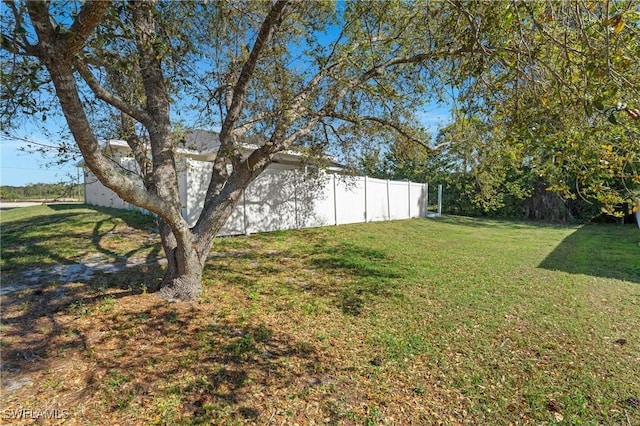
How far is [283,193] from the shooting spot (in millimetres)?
10055

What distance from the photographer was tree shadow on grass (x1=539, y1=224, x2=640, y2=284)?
22.2 feet

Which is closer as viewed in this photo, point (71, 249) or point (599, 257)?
point (71, 249)

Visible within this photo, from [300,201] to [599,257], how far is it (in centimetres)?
824

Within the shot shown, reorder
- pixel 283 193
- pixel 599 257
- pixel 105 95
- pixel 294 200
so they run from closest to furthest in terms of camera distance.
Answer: pixel 105 95, pixel 599 257, pixel 283 193, pixel 294 200

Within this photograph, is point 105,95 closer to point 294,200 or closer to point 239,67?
point 239,67

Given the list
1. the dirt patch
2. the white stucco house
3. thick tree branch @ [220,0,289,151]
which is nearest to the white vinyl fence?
the white stucco house

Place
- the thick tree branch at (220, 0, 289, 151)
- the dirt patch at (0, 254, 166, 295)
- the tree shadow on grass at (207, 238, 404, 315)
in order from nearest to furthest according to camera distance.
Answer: the thick tree branch at (220, 0, 289, 151), the dirt patch at (0, 254, 166, 295), the tree shadow on grass at (207, 238, 404, 315)

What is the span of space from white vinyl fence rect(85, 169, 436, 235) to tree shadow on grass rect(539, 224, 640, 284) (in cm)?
627

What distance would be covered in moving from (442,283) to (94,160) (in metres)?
5.15

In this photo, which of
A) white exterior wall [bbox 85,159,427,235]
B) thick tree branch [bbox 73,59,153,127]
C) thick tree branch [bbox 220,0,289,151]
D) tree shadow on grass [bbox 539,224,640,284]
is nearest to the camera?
thick tree branch [bbox 73,59,153,127]

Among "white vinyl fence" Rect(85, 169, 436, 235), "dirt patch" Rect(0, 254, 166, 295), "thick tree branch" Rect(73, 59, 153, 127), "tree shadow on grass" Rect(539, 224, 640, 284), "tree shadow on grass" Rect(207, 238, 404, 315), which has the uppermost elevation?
"thick tree branch" Rect(73, 59, 153, 127)

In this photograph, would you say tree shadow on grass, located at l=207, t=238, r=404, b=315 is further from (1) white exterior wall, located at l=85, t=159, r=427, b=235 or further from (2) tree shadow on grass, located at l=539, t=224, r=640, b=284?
(2) tree shadow on grass, located at l=539, t=224, r=640, b=284

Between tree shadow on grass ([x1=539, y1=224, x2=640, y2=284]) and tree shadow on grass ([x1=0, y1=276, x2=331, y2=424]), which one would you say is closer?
tree shadow on grass ([x1=0, y1=276, x2=331, y2=424])

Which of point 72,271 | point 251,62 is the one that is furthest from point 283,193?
point 251,62
